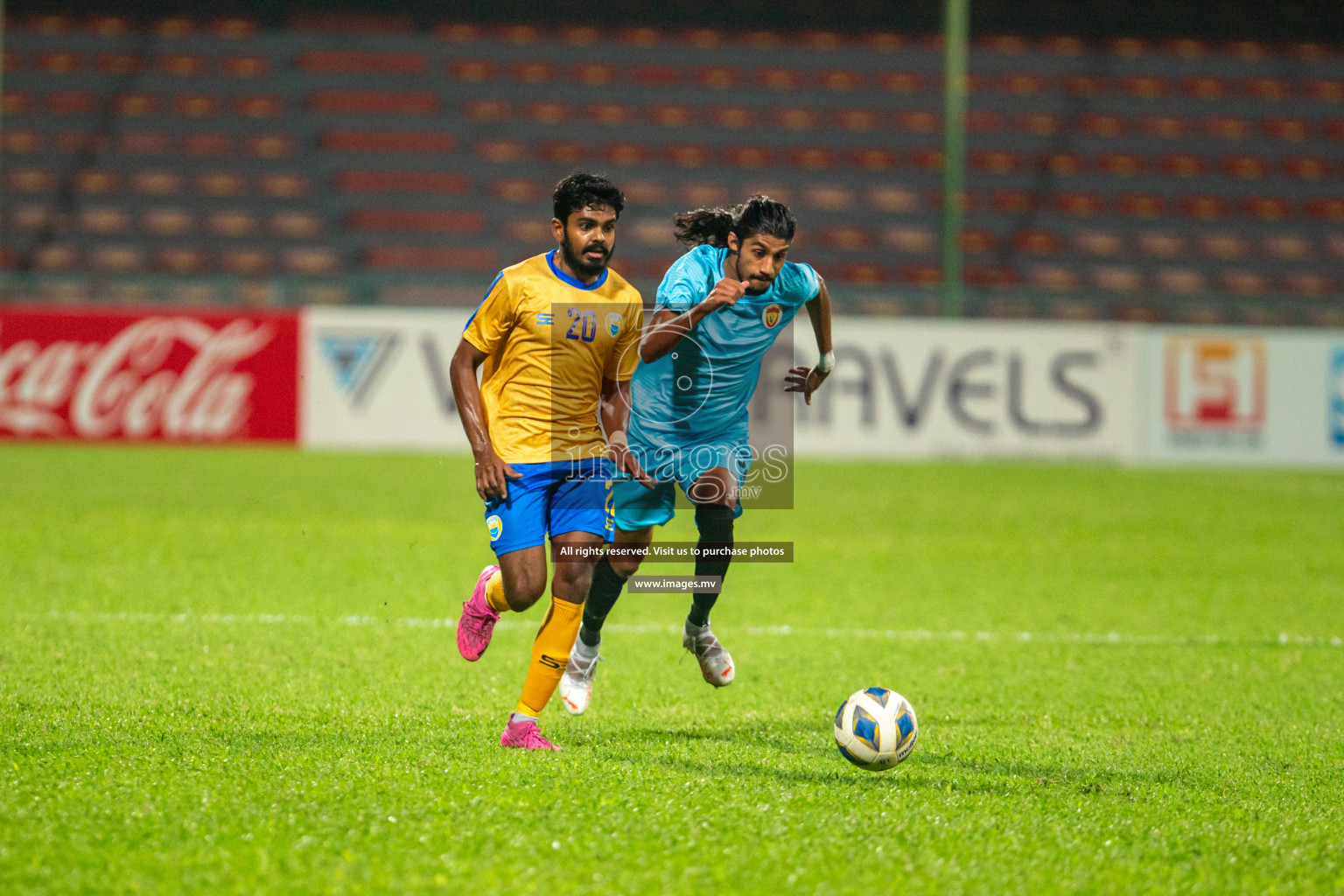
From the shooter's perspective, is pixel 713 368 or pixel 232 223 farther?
pixel 232 223

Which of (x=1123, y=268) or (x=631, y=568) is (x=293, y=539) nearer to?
(x=631, y=568)

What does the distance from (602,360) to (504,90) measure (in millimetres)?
20419

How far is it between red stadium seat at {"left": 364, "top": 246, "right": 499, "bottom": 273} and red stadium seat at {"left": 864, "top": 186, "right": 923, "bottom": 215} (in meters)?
6.64

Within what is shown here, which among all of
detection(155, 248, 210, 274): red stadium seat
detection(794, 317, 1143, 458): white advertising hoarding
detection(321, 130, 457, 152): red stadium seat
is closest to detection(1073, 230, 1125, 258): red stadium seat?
detection(794, 317, 1143, 458): white advertising hoarding

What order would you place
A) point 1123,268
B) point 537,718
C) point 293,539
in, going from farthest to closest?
point 1123,268, point 293,539, point 537,718

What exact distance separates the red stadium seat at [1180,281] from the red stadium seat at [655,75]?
9314 mm

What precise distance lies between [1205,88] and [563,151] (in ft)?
39.6

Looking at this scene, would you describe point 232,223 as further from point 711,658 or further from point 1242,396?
point 711,658

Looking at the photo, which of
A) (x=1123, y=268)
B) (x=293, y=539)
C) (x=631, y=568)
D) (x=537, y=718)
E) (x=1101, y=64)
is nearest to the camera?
(x=537, y=718)

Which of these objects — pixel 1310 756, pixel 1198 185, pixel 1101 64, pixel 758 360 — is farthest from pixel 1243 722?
pixel 1101 64

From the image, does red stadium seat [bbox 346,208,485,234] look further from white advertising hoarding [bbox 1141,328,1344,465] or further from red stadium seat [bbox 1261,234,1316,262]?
red stadium seat [bbox 1261,234,1316,262]

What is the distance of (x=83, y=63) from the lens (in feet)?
77.4

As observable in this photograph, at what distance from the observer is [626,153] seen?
906 inches

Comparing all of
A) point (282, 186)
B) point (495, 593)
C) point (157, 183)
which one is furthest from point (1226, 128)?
point (495, 593)
